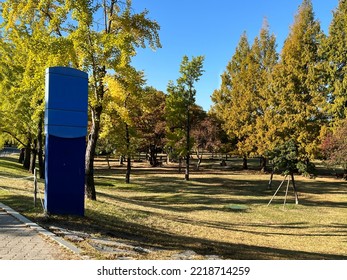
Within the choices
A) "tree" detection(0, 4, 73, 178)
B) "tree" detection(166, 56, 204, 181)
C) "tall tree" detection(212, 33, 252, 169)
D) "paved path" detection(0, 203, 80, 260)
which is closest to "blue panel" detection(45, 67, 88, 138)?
"paved path" detection(0, 203, 80, 260)

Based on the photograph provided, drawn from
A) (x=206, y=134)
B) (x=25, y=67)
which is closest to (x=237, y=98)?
(x=206, y=134)

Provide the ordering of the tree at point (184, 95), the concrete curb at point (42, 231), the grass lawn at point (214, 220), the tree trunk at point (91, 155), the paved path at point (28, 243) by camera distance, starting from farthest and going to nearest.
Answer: the tree at point (184, 95) < the tree trunk at point (91, 155) < the grass lawn at point (214, 220) < the concrete curb at point (42, 231) < the paved path at point (28, 243)

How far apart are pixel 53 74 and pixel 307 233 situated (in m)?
10.1

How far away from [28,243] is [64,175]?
7.83 feet

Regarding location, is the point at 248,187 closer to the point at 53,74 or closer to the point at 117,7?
the point at 117,7

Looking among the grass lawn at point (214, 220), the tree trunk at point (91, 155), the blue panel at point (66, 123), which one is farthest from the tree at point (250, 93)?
the blue panel at point (66, 123)

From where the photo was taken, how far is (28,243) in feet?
19.0

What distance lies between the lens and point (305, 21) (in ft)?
111

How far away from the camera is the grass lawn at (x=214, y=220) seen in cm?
746

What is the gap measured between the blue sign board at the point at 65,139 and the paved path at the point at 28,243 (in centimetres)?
94

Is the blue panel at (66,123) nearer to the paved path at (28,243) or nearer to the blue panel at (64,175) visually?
the blue panel at (64,175)
